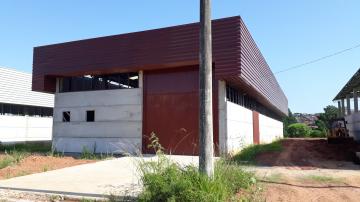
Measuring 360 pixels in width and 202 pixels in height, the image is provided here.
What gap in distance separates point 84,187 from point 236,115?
45.0 ft

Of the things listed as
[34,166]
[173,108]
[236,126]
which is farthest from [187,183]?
[236,126]

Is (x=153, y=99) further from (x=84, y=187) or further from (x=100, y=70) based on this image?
(x=84, y=187)

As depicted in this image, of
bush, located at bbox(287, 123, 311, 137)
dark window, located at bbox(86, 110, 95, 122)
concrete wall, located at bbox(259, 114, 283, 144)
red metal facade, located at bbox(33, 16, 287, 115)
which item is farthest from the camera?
bush, located at bbox(287, 123, 311, 137)

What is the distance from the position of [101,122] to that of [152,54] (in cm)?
574

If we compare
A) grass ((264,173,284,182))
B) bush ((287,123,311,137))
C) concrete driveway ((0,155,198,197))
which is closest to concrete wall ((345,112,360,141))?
grass ((264,173,284,182))

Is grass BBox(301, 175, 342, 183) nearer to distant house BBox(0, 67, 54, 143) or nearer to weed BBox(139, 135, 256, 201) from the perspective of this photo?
weed BBox(139, 135, 256, 201)

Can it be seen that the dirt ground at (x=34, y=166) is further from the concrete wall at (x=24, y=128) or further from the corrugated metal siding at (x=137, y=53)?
the concrete wall at (x=24, y=128)

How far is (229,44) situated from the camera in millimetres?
18578

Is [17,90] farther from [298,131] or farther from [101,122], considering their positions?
[298,131]

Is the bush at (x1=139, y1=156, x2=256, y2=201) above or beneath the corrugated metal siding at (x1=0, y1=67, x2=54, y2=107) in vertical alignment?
beneath

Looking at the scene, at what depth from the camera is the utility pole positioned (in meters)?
7.68

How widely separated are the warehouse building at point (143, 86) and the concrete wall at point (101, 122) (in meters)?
0.05

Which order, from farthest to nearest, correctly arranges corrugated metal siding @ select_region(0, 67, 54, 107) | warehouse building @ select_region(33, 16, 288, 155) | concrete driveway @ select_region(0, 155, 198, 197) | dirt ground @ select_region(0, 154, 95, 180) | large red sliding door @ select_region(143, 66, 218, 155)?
corrugated metal siding @ select_region(0, 67, 54, 107) < large red sliding door @ select_region(143, 66, 218, 155) < warehouse building @ select_region(33, 16, 288, 155) < dirt ground @ select_region(0, 154, 95, 180) < concrete driveway @ select_region(0, 155, 198, 197)

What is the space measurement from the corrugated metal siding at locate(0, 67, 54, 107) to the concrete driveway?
80.8 feet
